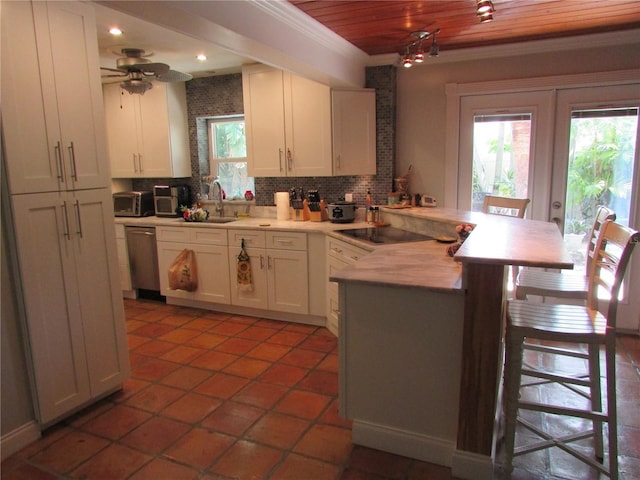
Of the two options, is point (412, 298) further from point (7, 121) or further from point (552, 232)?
point (7, 121)

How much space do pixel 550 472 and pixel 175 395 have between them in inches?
82.6

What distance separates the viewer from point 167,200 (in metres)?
4.74

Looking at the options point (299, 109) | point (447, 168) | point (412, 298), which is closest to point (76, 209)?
point (412, 298)

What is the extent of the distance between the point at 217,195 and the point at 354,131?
5.66 ft

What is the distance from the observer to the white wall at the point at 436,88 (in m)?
3.58

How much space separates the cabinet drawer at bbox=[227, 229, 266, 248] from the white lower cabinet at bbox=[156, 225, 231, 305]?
79 mm

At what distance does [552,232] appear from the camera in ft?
7.51

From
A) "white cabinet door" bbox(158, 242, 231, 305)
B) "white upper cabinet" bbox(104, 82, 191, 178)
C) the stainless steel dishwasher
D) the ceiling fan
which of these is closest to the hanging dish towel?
"white cabinet door" bbox(158, 242, 231, 305)

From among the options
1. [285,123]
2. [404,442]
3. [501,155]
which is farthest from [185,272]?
[501,155]

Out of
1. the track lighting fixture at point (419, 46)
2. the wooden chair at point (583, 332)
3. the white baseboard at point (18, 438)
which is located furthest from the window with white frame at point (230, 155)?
the wooden chair at point (583, 332)

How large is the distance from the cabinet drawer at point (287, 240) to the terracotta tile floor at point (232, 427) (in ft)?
2.65

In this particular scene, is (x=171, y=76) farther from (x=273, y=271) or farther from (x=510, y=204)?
(x=510, y=204)

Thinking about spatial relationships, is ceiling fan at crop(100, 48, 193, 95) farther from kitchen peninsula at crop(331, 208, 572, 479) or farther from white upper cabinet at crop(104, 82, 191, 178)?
kitchen peninsula at crop(331, 208, 572, 479)

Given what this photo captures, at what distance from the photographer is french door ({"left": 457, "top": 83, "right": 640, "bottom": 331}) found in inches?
141
